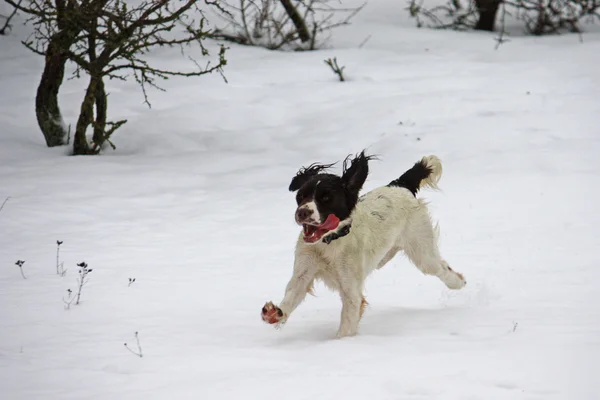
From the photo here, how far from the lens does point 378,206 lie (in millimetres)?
5102

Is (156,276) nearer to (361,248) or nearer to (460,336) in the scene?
(361,248)

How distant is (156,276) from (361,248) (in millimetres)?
2159

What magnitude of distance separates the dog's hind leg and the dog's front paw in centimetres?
148

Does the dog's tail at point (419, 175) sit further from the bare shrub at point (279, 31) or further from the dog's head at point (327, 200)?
the bare shrub at point (279, 31)

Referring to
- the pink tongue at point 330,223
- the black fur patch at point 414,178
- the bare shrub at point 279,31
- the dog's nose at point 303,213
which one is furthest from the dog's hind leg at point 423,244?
the bare shrub at point 279,31

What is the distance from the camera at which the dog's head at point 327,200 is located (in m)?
4.36

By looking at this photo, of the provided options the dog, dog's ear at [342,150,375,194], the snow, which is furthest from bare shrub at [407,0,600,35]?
dog's ear at [342,150,375,194]

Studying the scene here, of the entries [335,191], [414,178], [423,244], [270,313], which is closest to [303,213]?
[335,191]

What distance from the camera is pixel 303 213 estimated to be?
4297 millimetres

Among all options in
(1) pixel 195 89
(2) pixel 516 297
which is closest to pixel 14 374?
(2) pixel 516 297

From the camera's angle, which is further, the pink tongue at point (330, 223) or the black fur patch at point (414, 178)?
the black fur patch at point (414, 178)

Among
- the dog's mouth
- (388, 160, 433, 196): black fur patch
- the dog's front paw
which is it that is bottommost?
the dog's front paw

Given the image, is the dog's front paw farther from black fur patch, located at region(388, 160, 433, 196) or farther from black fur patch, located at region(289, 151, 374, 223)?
black fur patch, located at region(388, 160, 433, 196)

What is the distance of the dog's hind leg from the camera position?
5461 millimetres
